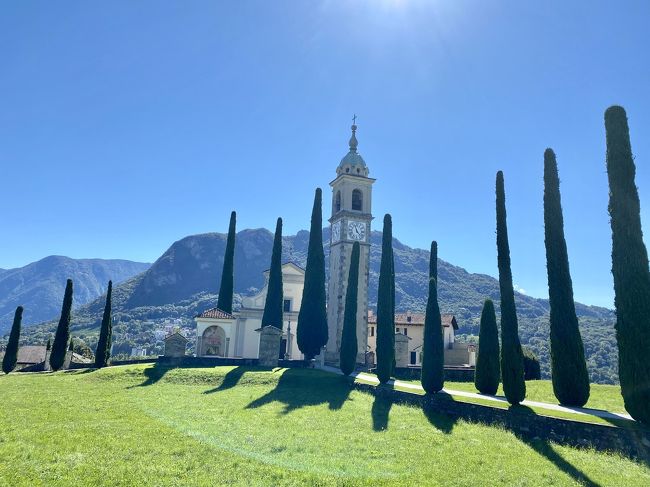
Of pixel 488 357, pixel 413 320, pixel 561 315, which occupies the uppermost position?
pixel 413 320

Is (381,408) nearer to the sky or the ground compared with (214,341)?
nearer to the ground

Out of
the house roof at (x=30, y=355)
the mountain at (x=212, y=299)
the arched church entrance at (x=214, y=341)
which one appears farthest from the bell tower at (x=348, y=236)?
the mountain at (x=212, y=299)

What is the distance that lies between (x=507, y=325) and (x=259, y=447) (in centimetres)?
1283

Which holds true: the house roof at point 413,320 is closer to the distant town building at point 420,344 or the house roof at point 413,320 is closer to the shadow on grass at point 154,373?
the distant town building at point 420,344

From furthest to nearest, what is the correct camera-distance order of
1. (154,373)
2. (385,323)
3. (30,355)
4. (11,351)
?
(30,355), (11,351), (385,323), (154,373)

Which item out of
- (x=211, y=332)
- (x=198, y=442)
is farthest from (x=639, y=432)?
(x=211, y=332)

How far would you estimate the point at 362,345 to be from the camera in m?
41.5

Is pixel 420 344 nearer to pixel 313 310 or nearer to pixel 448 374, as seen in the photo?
pixel 448 374

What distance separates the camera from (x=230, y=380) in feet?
96.3

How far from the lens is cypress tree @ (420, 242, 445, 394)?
934 inches

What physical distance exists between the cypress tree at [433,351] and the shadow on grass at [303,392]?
4704 millimetres

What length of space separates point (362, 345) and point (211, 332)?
13663mm

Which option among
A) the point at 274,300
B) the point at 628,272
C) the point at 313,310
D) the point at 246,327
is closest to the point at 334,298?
the point at 313,310

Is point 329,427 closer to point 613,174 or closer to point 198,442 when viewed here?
point 198,442
